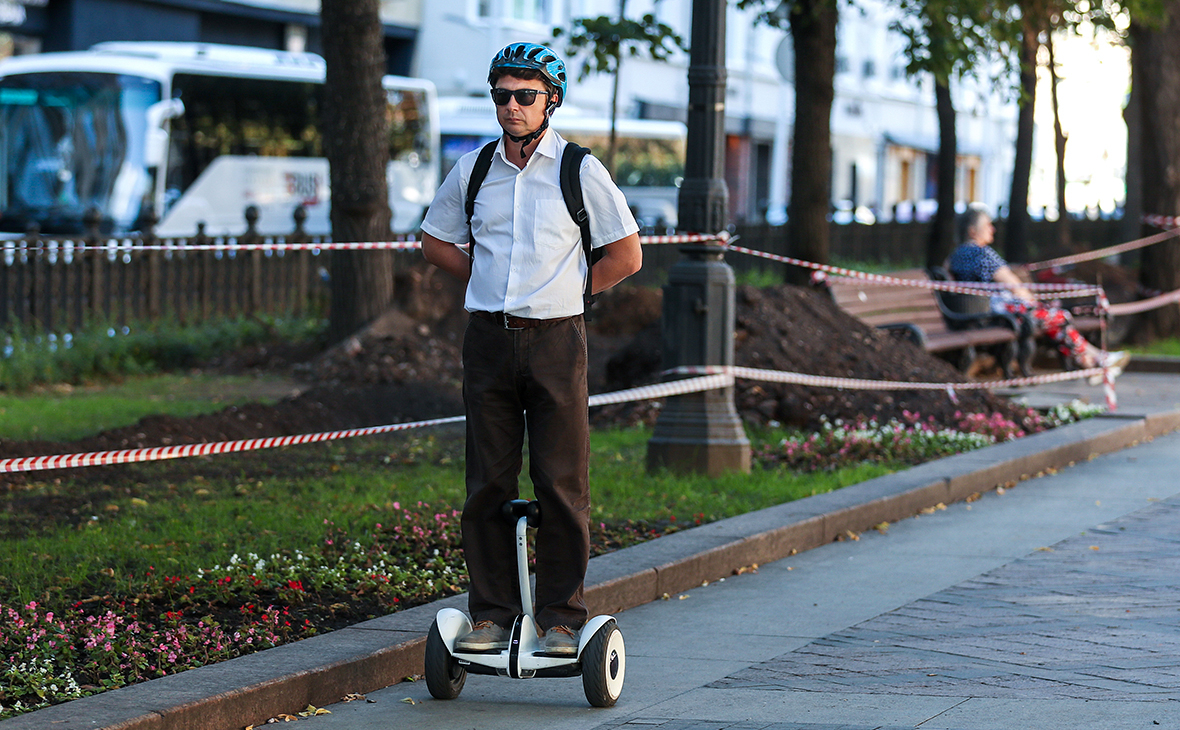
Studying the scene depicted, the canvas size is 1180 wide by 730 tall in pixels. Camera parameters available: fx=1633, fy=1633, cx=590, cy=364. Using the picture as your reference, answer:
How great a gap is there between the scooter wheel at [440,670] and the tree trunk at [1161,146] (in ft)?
48.6

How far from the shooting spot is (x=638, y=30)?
15.0 m

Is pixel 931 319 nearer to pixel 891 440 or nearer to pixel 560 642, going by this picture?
pixel 891 440

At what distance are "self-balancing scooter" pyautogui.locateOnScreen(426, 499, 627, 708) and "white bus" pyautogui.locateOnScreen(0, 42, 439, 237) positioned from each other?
1811 cm

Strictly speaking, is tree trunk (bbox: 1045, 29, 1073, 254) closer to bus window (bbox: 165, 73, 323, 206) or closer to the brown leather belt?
bus window (bbox: 165, 73, 323, 206)

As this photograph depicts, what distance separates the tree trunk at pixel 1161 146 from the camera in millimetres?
18078

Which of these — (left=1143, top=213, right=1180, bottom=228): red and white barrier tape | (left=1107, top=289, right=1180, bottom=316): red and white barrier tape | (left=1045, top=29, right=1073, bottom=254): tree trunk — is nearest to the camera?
(left=1107, top=289, right=1180, bottom=316): red and white barrier tape

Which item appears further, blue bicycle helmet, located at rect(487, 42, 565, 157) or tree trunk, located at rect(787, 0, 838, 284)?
tree trunk, located at rect(787, 0, 838, 284)

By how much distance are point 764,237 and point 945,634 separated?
78.7ft

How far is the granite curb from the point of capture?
14.2 feet

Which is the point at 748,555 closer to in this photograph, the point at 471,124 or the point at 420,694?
the point at 420,694

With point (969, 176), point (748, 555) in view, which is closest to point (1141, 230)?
point (748, 555)

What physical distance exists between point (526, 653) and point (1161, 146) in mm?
15354

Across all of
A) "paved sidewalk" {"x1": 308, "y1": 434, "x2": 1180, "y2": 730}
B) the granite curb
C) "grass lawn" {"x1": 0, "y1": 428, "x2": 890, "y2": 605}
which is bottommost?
"paved sidewalk" {"x1": 308, "y1": 434, "x2": 1180, "y2": 730}

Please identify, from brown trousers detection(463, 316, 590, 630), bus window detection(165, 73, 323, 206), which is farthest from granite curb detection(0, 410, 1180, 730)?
bus window detection(165, 73, 323, 206)
